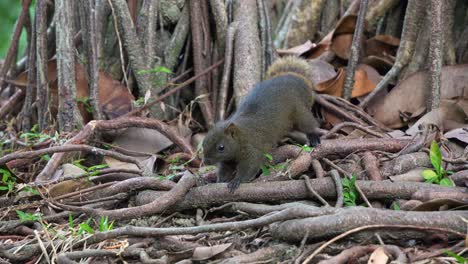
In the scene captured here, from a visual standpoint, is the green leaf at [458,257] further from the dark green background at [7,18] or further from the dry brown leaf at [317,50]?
the dark green background at [7,18]

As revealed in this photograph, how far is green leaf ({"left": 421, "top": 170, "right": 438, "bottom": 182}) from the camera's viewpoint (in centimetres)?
362

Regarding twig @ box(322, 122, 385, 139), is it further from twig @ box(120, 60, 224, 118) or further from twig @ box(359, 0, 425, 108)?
twig @ box(120, 60, 224, 118)

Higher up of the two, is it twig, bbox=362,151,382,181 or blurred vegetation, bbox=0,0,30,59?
blurred vegetation, bbox=0,0,30,59

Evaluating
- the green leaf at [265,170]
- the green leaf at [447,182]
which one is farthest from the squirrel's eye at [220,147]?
the green leaf at [447,182]

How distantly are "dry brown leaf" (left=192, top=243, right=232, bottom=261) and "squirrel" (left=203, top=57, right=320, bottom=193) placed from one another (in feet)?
2.73

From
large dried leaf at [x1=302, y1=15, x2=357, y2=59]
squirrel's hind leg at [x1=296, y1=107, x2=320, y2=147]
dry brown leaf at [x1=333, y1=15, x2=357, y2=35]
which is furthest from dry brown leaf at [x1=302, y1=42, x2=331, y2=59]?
squirrel's hind leg at [x1=296, y1=107, x2=320, y2=147]

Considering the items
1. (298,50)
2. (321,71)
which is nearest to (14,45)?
(298,50)

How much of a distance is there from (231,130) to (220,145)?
0.18m

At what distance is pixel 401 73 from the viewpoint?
5.34 m

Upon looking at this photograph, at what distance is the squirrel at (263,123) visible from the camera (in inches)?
175

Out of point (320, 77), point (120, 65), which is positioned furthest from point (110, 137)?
point (320, 77)

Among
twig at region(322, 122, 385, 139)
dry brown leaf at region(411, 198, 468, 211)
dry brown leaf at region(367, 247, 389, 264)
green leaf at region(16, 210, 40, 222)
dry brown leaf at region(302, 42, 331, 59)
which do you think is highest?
dry brown leaf at region(302, 42, 331, 59)

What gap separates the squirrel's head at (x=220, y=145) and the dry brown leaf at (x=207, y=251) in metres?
1.29

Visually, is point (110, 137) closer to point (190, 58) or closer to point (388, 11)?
point (190, 58)
